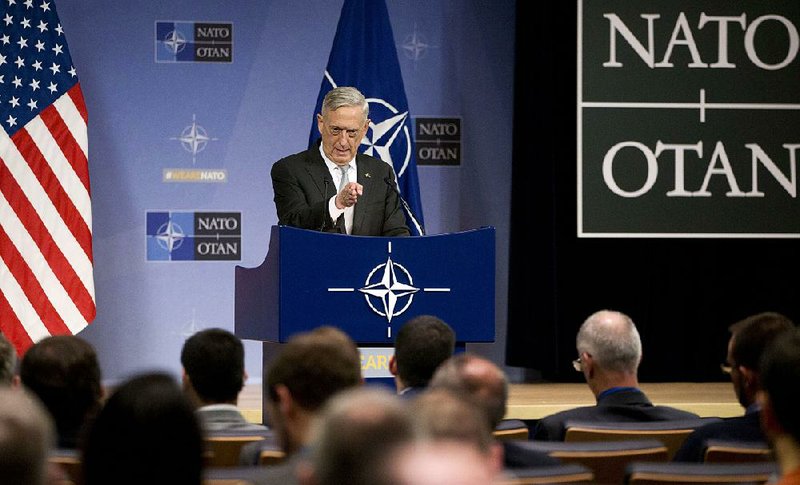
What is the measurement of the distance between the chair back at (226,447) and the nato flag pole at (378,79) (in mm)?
4357

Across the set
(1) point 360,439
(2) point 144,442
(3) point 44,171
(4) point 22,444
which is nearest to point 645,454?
(2) point 144,442

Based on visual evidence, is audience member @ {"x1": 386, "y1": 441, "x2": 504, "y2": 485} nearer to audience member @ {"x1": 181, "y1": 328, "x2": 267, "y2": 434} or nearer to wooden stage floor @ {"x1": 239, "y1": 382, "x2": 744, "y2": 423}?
audience member @ {"x1": 181, "y1": 328, "x2": 267, "y2": 434}

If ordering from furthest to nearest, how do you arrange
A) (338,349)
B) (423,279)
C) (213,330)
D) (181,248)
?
(181,248) < (423,279) < (213,330) < (338,349)

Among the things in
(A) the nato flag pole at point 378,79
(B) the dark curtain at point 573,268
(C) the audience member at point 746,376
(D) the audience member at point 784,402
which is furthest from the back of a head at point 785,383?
(B) the dark curtain at point 573,268

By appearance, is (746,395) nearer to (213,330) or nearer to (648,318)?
(213,330)

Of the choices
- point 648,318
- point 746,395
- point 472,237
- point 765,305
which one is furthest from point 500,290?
point 746,395

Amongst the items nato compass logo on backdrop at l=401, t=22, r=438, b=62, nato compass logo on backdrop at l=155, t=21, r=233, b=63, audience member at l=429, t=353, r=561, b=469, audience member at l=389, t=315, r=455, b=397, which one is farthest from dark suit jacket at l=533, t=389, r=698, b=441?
nato compass logo on backdrop at l=155, t=21, r=233, b=63

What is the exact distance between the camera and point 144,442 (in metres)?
1.75

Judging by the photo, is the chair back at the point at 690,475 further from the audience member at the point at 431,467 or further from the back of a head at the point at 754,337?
the audience member at the point at 431,467

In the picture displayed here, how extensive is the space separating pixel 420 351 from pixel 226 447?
2.34ft

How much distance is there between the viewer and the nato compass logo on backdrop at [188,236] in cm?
776

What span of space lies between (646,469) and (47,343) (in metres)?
1.53

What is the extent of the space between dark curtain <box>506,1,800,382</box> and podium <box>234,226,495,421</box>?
3.09 meters

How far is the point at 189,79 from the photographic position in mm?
7820
